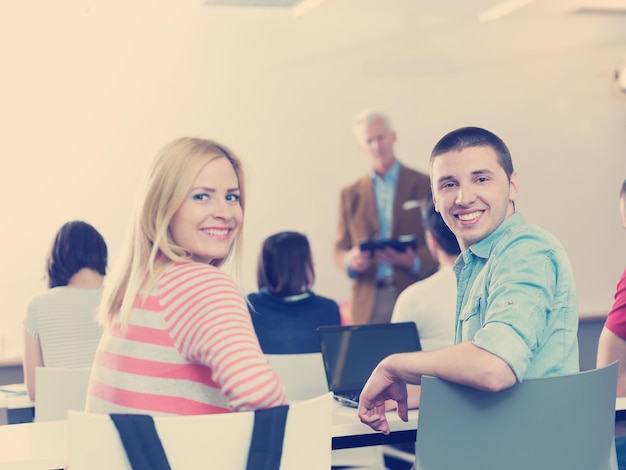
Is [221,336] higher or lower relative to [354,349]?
higher

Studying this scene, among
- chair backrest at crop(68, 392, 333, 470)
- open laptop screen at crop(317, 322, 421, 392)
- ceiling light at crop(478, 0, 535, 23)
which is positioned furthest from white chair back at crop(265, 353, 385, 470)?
ceiling light at crop(478, 0, 535, 23)

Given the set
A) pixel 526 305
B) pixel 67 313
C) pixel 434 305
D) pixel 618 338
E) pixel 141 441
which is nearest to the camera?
pixel 141 441

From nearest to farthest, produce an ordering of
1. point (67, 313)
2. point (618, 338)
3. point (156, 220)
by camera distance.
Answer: point (156, 220) < point (618, 338) < point (67, 313)

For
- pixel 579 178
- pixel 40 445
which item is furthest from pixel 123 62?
pixel 40 445

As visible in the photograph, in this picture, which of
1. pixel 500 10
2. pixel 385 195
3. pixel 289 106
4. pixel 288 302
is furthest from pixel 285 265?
pixel 500 10

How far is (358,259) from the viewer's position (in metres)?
5.18

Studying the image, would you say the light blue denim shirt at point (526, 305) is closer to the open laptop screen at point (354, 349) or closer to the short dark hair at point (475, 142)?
the short dark hair at point (475, 142)

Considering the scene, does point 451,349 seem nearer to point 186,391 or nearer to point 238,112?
point 186,391

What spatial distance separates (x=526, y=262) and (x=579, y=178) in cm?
473

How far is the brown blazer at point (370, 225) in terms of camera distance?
541 cm

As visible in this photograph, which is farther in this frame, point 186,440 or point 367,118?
point 367,118

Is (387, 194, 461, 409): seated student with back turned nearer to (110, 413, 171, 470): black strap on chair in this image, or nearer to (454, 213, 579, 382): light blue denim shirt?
(454, 213, 579, 382): light blue denim shirt

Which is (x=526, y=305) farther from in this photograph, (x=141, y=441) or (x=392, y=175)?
(x=392, y=175)

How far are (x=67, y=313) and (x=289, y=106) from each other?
8.40 ft
